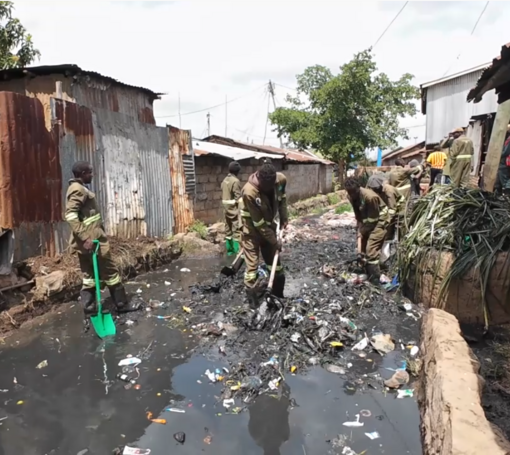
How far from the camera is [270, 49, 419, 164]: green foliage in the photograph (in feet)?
74.0

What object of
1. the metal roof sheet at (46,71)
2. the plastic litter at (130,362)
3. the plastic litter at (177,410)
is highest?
the metal roof sheet at (46,71)

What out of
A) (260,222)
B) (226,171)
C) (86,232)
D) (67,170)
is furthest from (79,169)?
(226,171)

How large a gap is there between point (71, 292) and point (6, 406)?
240cm

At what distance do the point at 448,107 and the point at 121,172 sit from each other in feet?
47.6

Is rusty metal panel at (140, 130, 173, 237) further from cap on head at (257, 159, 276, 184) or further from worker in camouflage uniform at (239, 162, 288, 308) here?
cap on head at (257, 159, 276, 184)

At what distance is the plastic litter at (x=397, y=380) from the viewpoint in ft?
11.3

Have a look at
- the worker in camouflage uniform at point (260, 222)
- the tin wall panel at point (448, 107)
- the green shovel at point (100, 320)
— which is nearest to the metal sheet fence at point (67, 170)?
the green shovel at point (100, 320)

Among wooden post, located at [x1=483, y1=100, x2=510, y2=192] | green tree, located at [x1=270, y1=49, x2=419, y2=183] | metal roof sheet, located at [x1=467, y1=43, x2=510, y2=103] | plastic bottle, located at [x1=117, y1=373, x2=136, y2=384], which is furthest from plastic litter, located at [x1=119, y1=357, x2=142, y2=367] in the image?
green tree, located at [x1=270, y1=49, x2=419, y2=183]

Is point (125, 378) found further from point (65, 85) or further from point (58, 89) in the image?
point (65, 85)

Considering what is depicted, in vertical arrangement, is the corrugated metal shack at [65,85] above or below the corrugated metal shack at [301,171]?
above

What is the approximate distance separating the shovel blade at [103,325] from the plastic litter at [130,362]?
65 cm

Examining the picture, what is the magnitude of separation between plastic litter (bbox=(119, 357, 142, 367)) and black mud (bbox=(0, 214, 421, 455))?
0.06 m

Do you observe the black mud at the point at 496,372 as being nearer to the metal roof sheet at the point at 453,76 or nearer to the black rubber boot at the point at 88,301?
the black rubber boot at the point at 88,301

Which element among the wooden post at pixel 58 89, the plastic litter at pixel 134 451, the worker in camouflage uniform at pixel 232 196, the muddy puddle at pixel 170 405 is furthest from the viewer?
the wooden post at pixel 58 89
